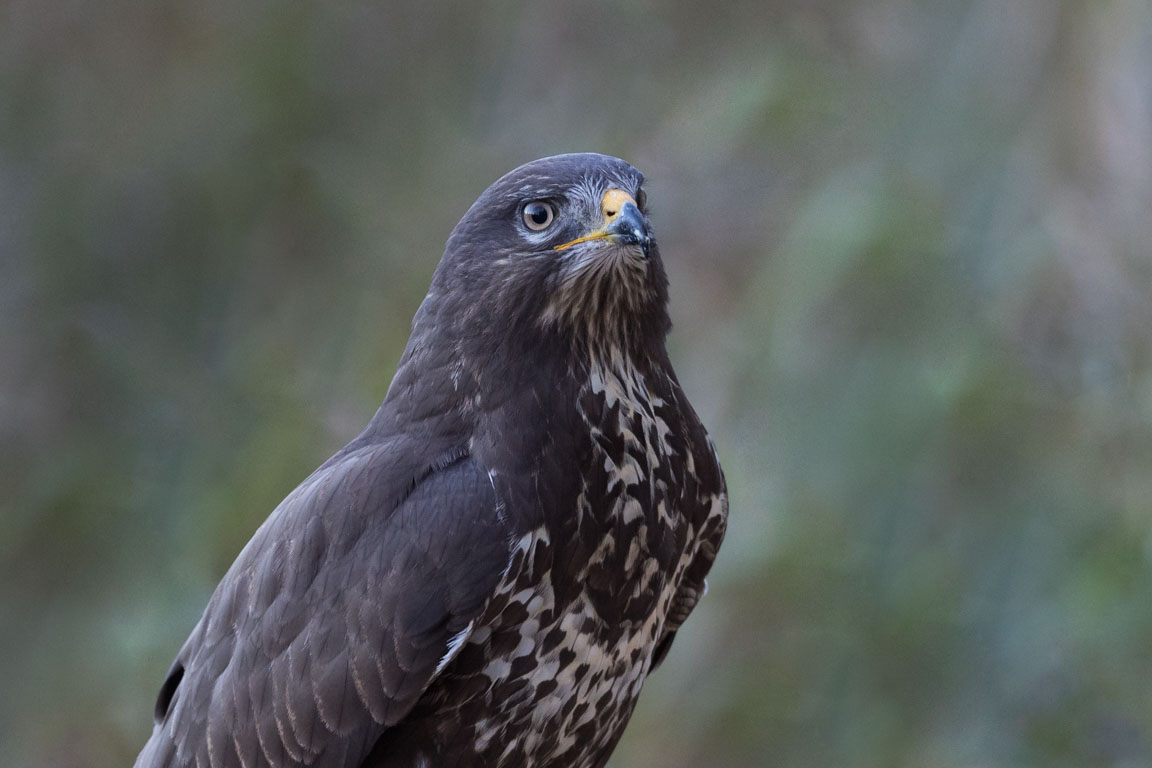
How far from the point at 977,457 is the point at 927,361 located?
15.1 inches

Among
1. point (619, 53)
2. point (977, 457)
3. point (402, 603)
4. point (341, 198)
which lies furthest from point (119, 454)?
point (402, 603)

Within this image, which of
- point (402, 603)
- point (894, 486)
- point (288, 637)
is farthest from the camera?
point (894, 486)

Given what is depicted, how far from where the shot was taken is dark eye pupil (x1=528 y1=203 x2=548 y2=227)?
290 centimetres

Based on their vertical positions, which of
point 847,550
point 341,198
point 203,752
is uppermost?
point 341,198

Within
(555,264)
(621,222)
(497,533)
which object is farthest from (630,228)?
(497,533)

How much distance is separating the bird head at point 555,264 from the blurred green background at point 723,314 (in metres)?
2.28

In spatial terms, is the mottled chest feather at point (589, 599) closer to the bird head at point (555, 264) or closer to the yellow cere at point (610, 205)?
the bird head at point (555, 264)

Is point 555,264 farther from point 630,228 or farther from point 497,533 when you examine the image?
point 497,533

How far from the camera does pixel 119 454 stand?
675cm

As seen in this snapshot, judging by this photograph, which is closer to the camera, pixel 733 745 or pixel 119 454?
pixel 733 745

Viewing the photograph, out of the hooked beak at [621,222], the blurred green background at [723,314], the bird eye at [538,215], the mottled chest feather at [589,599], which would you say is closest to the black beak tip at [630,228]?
the hooked beak at [621,222]

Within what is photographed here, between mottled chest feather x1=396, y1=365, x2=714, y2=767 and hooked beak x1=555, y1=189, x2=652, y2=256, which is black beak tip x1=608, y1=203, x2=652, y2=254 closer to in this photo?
hooked beak x1=555, y1=189, x2=652, y2=256

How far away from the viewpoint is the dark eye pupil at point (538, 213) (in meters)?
2.90

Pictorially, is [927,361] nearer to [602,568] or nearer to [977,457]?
[977,457]
